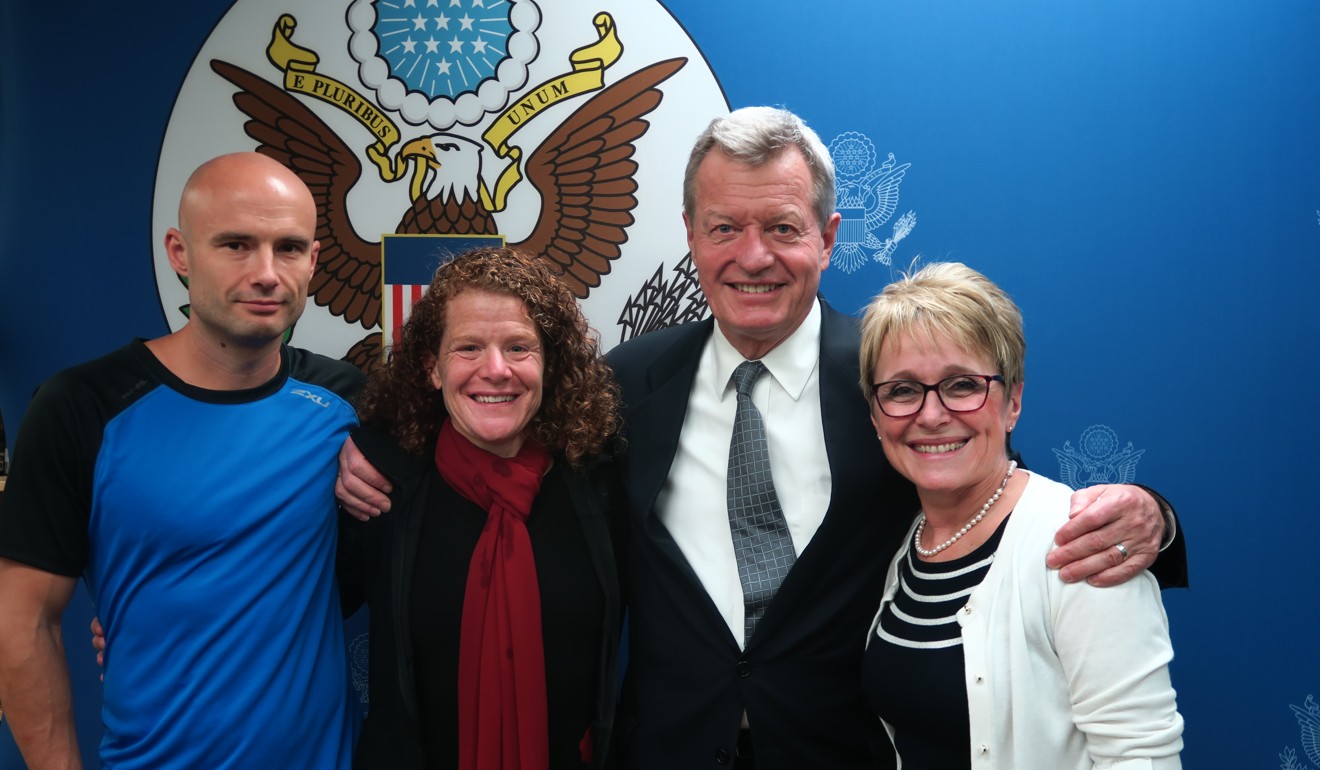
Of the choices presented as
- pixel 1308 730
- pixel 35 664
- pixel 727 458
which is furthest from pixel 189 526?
pixel 1308 730

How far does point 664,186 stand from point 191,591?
1.47m

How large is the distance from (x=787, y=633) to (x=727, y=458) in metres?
0.38

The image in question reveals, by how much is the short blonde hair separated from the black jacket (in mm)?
690

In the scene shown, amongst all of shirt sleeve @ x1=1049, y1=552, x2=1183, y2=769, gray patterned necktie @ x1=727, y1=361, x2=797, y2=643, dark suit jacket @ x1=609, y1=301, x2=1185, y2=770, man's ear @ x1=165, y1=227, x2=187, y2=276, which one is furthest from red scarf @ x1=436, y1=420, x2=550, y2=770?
shirt sleeve @ x1=1049, y1=552, x2=1183, y2=769

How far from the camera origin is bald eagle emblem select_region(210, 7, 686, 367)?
8.09 ft

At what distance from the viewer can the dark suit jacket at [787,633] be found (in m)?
1.84

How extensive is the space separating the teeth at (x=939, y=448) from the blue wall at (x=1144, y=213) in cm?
90

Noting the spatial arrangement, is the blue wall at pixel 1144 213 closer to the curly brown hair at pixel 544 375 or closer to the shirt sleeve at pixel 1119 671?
the curly brown hair at pixel 544 375

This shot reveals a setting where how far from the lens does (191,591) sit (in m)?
1.78

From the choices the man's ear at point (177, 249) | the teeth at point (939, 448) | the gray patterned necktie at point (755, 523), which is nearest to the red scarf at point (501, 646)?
the gray patterned necktie at point (755, 523)

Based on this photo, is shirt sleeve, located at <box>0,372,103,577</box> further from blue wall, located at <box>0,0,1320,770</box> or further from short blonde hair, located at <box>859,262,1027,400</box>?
short blonde hair, located at <box>859,262,1027,400</box>

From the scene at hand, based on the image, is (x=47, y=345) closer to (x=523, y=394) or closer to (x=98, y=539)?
(x=98, y=539)

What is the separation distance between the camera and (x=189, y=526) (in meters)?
1.78

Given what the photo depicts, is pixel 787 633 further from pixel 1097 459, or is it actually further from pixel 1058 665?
pixel 1097 459
